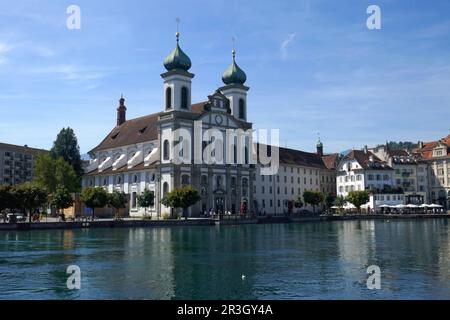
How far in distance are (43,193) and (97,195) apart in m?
8.94

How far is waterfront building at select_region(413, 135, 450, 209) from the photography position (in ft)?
378

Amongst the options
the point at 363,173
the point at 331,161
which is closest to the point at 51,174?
the point at 363,173

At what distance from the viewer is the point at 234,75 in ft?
310

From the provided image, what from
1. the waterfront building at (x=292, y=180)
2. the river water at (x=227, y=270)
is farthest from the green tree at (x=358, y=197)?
the river water at (x=227, y=270)

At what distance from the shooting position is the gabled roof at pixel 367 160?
109562 millimetres

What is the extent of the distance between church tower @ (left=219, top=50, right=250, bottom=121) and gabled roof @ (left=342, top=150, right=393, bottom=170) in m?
29.8

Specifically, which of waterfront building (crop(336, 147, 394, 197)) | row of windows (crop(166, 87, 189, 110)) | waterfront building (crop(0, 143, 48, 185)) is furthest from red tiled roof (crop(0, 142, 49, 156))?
waterfront building (crop(336, 147, 394, 197))

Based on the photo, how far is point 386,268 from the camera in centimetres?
2698

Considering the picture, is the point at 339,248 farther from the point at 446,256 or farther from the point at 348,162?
the point at 348,162

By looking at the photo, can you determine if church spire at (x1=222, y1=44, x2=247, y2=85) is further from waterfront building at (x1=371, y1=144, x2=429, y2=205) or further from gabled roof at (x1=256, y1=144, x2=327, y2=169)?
waterfront building at (x1=371, y1=144, x2=429, y2=205)

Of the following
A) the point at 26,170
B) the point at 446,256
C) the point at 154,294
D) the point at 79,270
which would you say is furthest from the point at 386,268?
the point at 26,170

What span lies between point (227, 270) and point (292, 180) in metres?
81.5

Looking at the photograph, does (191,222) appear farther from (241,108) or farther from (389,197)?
(389,197)

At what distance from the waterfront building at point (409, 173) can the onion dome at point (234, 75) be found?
40251mm
